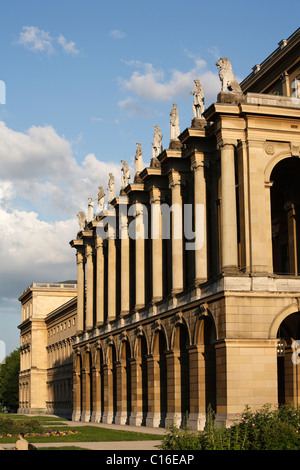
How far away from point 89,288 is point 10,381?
102526 mm

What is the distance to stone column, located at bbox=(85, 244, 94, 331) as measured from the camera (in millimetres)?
81438

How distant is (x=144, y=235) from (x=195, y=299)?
16.4 meters

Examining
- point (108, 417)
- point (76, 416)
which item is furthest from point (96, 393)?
point (76, 416)

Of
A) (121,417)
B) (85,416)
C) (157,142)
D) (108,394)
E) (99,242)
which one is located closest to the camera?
(157,142)

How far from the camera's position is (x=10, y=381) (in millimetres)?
177875

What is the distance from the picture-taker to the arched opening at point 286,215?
54906mm

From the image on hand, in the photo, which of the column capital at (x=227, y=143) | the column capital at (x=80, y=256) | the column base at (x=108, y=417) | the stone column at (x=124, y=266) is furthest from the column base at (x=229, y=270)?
the column capital at (x=80, y=256)

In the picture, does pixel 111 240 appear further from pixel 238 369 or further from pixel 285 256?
pixel 238 369

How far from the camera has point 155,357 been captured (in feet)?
190

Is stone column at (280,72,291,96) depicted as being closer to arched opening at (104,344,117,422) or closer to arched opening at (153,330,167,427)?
arched opening at (153,330,167,427)

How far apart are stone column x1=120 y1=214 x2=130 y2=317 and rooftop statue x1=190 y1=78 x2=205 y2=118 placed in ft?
55.9

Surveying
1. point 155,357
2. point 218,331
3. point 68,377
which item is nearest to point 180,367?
point 155,357

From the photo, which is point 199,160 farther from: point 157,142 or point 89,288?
point 89,288

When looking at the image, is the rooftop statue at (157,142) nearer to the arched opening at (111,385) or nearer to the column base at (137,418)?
the arched opening at (111,385)
